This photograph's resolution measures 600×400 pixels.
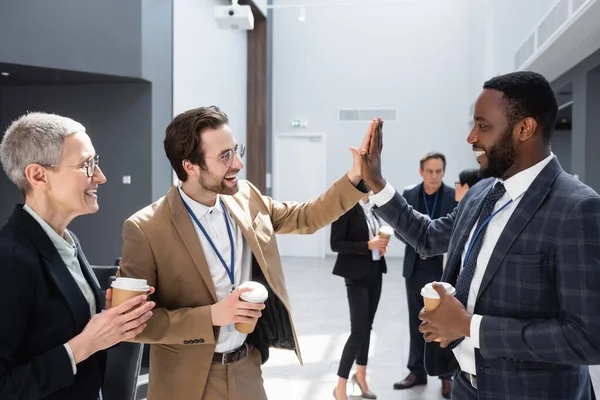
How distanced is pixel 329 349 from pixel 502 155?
3913mm

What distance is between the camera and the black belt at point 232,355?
1.74 m

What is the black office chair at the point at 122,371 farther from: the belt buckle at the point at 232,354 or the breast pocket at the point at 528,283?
the breast pocket at the point at 528,283

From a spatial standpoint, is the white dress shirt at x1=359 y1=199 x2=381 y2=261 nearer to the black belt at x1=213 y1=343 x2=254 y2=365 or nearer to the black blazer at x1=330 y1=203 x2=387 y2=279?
the black blazer at x1=330 y1=203 x2=387 y2=279

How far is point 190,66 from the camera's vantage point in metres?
8.32

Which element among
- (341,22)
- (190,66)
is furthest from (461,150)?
(190,66)

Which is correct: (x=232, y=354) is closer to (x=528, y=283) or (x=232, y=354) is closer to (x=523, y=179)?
(x=528, y=283)

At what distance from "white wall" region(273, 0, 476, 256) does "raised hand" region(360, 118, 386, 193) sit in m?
9.87

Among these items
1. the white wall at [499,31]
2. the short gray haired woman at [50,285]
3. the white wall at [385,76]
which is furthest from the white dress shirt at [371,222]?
the white wall at [385,76]

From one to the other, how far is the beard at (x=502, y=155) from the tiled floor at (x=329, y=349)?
9.33ft

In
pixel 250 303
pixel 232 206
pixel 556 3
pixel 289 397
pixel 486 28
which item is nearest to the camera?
pixel 250 303

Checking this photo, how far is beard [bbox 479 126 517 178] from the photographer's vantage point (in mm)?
1551

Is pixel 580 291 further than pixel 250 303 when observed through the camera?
No

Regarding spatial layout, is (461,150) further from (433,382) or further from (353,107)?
(433,382)

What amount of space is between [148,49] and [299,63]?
5.57 metres
